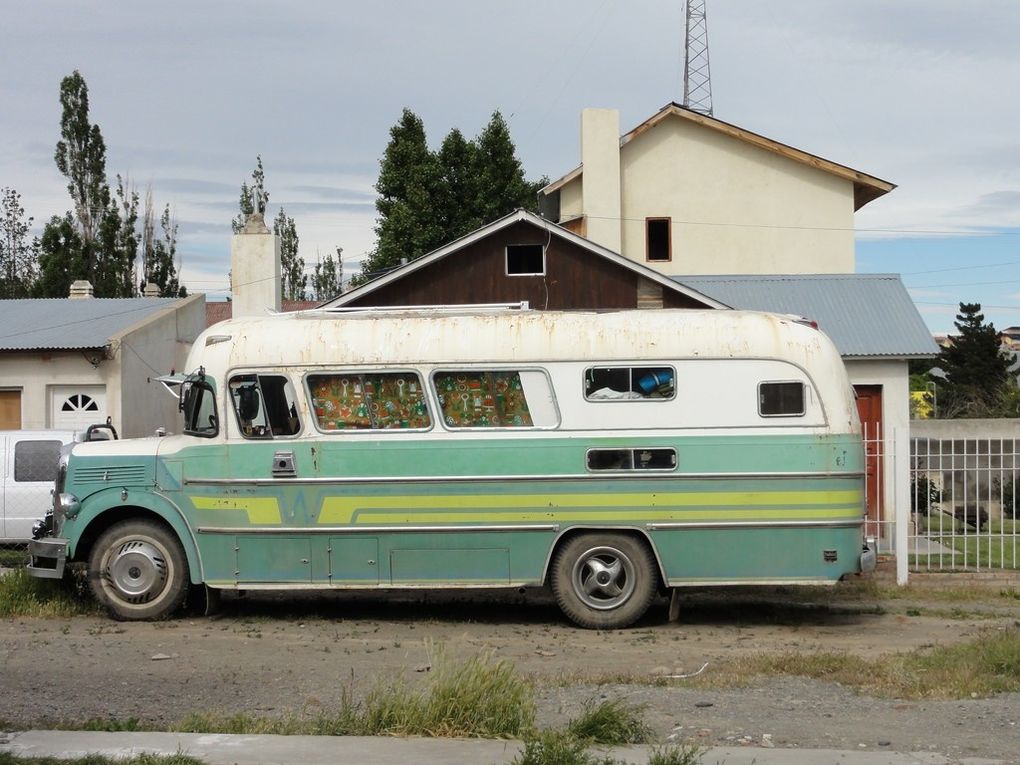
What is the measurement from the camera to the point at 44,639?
11242 mm

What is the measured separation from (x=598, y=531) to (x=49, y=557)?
5.30 meters

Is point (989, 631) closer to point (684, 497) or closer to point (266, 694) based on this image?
point (684, 497)

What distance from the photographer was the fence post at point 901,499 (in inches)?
563

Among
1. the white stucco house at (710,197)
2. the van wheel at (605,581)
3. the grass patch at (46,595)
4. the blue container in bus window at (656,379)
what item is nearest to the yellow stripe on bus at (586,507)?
the van wheel at (605,581)

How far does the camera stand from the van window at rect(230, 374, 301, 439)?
12156 mm

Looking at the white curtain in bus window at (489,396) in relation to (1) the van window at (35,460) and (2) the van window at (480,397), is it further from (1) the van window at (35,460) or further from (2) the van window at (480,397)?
(1) the van window at (35,460)

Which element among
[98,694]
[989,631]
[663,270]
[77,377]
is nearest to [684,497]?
[989,631]

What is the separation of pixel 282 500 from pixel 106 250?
3383 cm

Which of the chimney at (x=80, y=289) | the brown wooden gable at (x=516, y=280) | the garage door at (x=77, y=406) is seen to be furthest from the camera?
the chimney at (x=80, y=289)

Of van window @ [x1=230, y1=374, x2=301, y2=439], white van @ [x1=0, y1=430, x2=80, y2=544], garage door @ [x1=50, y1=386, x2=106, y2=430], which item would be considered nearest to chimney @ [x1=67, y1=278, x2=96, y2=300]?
garage door @ [x1=50, y1=386, x2=106, y2=430]

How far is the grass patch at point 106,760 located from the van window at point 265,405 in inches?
219

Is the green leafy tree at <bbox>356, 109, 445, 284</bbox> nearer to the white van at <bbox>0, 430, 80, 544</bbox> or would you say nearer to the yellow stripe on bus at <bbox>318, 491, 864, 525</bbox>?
the white van at <bbox>0, 430, 80, 544</bbox>

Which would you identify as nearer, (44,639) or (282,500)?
(44,639)

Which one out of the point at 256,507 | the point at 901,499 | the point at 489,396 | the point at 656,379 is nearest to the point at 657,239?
the point at 901,499
